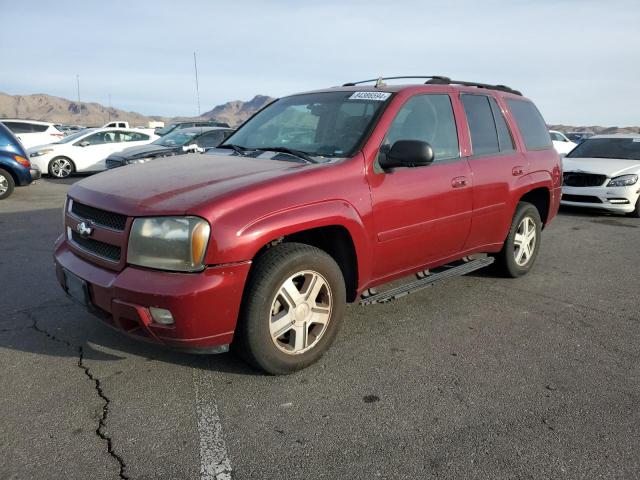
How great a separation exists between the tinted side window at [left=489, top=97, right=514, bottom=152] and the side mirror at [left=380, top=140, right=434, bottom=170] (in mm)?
1623

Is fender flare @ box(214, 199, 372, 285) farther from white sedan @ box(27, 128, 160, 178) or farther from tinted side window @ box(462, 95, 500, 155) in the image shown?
white sedan @ box(27, 128, 160, 178)

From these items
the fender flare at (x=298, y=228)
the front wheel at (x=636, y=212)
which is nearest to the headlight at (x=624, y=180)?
the front wheel at (x=636, y=212)

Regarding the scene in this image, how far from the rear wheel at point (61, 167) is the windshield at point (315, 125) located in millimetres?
11866

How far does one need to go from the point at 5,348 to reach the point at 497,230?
4.05 m

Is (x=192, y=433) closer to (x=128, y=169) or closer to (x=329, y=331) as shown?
(x=329, y=331)

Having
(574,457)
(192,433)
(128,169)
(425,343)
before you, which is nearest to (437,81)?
(425,343)

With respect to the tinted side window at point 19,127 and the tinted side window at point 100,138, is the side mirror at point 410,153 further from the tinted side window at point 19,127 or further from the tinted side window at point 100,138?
the tinted side window at point 19,127

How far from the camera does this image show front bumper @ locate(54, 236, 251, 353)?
2.70 metres

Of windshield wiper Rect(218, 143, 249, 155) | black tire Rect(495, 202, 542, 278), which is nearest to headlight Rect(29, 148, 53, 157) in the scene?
windshield wiper Rect(218, 143, 249, 155)

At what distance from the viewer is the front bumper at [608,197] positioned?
9109mm

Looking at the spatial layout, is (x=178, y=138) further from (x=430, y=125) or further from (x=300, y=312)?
(x=300, y=312)

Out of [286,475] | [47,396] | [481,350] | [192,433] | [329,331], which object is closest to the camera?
[286,475]

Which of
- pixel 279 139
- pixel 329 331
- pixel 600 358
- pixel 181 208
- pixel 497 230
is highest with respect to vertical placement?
pixel 279 139

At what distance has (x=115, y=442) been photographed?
2.55 metres
